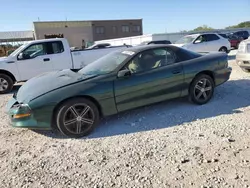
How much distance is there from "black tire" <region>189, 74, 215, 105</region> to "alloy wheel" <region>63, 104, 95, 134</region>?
2286 mm

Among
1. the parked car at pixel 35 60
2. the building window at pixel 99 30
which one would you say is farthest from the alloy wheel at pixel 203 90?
the building window at pixel 99 30

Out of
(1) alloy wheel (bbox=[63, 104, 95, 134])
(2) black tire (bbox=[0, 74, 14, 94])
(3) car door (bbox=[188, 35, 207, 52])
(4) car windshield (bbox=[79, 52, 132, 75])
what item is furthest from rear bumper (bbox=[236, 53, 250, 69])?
(2) black tire (bbox=[0, 74, 14, 94])

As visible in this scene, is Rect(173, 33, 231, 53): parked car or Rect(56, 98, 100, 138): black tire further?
Rect(173, 33, 231, 53): parked car

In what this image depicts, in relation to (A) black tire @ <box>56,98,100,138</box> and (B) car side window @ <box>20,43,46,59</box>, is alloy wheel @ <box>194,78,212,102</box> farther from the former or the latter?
(B) car side window @ <box>20,43,46,59</box>

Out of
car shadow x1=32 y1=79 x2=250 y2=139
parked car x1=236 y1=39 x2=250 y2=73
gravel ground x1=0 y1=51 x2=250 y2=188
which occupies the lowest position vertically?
gravel ground x1=0 y1=51 x2=250 y2=188

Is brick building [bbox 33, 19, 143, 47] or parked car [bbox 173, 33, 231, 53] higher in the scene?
brick building [bbox 33, 19, 143, 47]

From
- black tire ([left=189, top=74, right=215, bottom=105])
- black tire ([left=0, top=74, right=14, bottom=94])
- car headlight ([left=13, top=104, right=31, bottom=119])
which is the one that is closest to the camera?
car headlight ([left=13, top=104, right=31, bottom=119])

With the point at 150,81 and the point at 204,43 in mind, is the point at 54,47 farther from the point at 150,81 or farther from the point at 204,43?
the point at 204,43

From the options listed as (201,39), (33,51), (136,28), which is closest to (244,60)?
(201,39)

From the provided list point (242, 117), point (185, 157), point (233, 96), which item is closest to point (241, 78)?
point (233, 96)

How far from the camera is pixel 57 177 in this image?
9.76 ft

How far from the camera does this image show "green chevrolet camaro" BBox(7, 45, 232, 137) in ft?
12.8

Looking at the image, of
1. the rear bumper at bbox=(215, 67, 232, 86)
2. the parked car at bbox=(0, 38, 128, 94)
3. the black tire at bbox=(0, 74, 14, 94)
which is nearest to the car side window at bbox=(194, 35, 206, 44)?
the parked car at bbox=(0, 38, 128, 94)

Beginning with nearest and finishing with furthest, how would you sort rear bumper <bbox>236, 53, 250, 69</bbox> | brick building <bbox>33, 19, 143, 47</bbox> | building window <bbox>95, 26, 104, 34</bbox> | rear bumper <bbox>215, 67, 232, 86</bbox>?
rear bumper <bbox>215, 67, 232, 86</bbox> → rear bumper <bbox>236, 53, 250, 69</bbox> → brick building <bbox>33, 19, 143, 47</bbox> → building window <bbox>95, 26, 104, 34</bbox>
